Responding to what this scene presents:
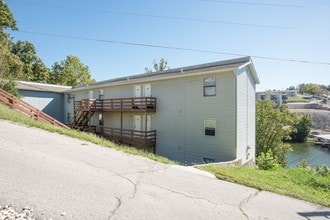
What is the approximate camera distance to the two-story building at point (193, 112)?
14.5 m

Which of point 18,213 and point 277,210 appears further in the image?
point 277,210

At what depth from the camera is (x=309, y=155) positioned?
42.2 meters

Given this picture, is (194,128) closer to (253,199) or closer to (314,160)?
(253,199)

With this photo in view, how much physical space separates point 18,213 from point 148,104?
1451 cm

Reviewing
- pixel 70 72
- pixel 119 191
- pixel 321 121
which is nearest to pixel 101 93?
pixel 119 191

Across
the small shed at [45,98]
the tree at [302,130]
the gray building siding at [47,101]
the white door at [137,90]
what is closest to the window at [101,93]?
the white door at [137,90]

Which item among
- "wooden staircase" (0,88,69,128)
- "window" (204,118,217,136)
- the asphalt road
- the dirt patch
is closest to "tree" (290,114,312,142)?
the dirt patch

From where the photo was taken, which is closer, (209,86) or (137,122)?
(209,86)

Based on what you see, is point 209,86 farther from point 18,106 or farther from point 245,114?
point 18,106

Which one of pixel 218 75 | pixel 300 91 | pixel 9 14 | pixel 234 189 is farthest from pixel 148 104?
pixel 300 91

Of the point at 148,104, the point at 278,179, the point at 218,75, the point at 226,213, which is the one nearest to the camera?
the point at 226,213

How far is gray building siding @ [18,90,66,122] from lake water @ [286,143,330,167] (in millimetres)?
31117

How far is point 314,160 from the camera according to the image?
126ft

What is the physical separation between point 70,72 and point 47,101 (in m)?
15.4
